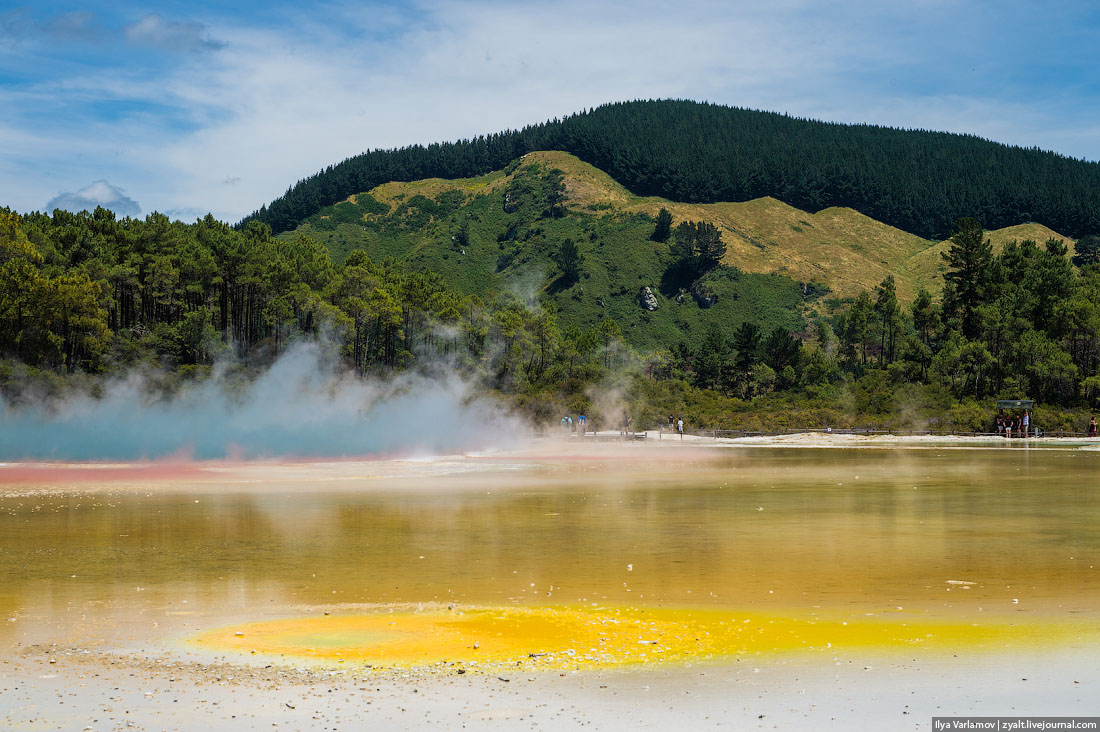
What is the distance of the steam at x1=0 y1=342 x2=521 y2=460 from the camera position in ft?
167

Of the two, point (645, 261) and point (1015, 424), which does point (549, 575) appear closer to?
point (1015, 424)

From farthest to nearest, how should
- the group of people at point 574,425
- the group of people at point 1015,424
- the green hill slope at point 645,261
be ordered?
the green hill slope at point 645,261 < the group of people at point 574,425 < the group of people at point 1015,424

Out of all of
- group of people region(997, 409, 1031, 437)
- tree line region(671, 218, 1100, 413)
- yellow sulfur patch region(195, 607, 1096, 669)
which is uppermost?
tree line region(671, 218, 1100, 413)

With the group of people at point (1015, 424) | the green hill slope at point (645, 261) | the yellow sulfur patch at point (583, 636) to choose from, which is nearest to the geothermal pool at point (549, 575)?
the yellow sulfur patch at point (583, 636)

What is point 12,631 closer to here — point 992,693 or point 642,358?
point 992,693

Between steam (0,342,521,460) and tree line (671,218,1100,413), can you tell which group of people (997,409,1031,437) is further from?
steam (0,342,521,460)

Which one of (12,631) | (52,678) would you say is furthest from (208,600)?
(52,678)

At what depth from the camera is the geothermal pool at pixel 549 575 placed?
456 inches

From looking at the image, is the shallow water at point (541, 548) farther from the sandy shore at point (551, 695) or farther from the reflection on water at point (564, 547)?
the sandy shore at point (551, 695)

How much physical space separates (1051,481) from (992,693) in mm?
28637

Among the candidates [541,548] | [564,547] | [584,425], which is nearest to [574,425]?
[584,425]

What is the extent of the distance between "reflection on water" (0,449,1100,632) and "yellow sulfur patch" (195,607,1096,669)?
961 mm

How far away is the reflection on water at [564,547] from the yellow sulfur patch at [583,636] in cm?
96

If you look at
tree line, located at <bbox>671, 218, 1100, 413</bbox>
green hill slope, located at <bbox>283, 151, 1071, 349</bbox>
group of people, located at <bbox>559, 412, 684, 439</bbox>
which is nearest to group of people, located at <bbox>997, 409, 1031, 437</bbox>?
tree line, located at <bbox>671, 218, 1100, 413</bbox>
